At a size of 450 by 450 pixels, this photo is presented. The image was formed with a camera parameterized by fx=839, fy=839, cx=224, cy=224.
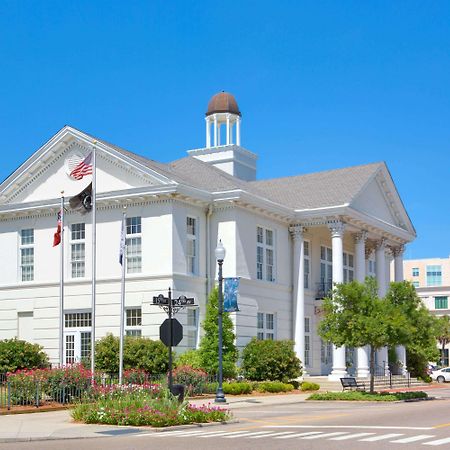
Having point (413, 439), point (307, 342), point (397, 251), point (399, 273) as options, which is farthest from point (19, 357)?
point (397, 251)

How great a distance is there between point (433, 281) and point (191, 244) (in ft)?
256

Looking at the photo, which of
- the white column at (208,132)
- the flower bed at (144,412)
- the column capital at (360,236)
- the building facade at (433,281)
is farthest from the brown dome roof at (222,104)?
the building facade at (433,281)

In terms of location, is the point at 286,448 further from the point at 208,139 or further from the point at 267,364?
the point at 208,139

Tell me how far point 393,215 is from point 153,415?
117ft

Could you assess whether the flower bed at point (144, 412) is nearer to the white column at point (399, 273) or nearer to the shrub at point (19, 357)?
the shrub at point (19, 357)

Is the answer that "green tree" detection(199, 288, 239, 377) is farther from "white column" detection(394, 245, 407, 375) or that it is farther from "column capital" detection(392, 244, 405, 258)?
"column capital" detection(392, 244, 405, 258)

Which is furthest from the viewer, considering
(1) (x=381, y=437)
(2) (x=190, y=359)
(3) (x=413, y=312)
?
(3) (x=413, y=312)

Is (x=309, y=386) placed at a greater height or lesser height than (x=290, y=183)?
lesser

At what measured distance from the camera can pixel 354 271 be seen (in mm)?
51562

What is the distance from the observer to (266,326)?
1736 inches

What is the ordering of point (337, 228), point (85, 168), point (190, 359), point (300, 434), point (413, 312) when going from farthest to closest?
point (337, 228), point (413, 312), point (190, 359), point (85, 168), point (300, 434)

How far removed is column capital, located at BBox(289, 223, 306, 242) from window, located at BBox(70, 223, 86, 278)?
1172 centimetres

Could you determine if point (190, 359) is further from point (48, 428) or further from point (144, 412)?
point (48, 428)

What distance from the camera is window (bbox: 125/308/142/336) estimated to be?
39.8 meters
